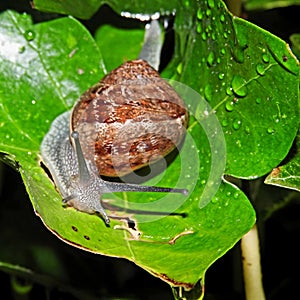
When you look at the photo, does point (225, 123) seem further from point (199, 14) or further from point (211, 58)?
point (199, 14)

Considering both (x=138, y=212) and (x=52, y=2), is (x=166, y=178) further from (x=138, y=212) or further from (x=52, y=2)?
(x=52, y=2)

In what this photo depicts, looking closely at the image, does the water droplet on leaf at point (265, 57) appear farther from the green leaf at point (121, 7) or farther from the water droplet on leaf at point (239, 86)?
the green leaf at point (121, 7)

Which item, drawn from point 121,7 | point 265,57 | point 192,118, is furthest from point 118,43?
point 265,57

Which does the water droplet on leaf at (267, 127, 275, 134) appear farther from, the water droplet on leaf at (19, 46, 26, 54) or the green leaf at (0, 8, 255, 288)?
the water droplet on leaf at (19, 46, 26, 54)

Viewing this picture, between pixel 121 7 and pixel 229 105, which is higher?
pixel 121 7

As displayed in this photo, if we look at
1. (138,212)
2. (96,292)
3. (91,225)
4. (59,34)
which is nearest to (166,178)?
(138,212)

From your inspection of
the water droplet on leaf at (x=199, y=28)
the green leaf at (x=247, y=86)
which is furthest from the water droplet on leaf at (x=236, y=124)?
the water droplet on leaf at (x=199, y=28)
